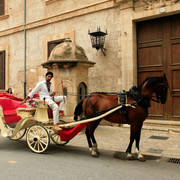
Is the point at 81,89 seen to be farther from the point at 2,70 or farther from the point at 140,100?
the point at 2,70

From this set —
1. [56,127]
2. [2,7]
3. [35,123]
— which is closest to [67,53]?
[35,123]

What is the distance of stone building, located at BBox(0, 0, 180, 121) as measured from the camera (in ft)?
27.3

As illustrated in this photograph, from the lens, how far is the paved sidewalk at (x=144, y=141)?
5509 mm

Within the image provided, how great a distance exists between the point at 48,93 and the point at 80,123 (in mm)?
1187

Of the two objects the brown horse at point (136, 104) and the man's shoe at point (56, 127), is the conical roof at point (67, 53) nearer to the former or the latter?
the man's shoe at point (56, 127)

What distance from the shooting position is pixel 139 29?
905 centimetres

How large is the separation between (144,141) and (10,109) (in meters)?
3.77

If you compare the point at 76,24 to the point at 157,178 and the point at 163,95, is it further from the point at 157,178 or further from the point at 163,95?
the point at 157,178

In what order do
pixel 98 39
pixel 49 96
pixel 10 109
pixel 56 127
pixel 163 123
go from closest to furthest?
pixel 56 127 < pixel 49 96 < pixel 10 109 < pixel 163 123 < pixel 98 39

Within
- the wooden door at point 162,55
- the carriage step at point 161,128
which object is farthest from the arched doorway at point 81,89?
the carriage step at point 161,128

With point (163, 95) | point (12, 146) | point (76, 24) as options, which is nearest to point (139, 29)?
point (76, 24)

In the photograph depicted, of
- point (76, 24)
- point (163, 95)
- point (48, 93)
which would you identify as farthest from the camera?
point (76, 24)

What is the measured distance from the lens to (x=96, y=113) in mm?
5129

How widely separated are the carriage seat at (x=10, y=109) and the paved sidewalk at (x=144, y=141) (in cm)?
163
